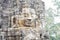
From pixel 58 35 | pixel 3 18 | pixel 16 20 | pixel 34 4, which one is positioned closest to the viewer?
pixel 16 20

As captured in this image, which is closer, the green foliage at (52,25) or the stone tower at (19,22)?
the stone tower at (19,22)

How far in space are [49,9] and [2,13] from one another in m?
7.01

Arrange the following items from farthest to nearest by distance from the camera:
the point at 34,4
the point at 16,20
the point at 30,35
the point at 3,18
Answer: the point at 34,4 → the point at 3,18 → the point at 16,20 → the point at 30,35

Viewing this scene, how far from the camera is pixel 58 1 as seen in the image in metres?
13.3

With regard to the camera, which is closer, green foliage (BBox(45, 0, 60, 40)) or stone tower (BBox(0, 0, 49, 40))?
stone tower (BBox(0, 0, 49, 40))

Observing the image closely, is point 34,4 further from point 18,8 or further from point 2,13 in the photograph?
point 2,13

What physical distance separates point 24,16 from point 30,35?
994 mm

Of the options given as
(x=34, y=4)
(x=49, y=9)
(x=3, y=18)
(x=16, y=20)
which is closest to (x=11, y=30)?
(x=16, y=20)

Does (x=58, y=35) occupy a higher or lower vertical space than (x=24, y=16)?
lower

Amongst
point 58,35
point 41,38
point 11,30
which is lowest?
point 58,35

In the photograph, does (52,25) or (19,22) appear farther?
(52,25)

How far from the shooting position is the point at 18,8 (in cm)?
707

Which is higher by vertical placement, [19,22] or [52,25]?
[19,22]

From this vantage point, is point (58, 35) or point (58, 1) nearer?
point (58, 35)
